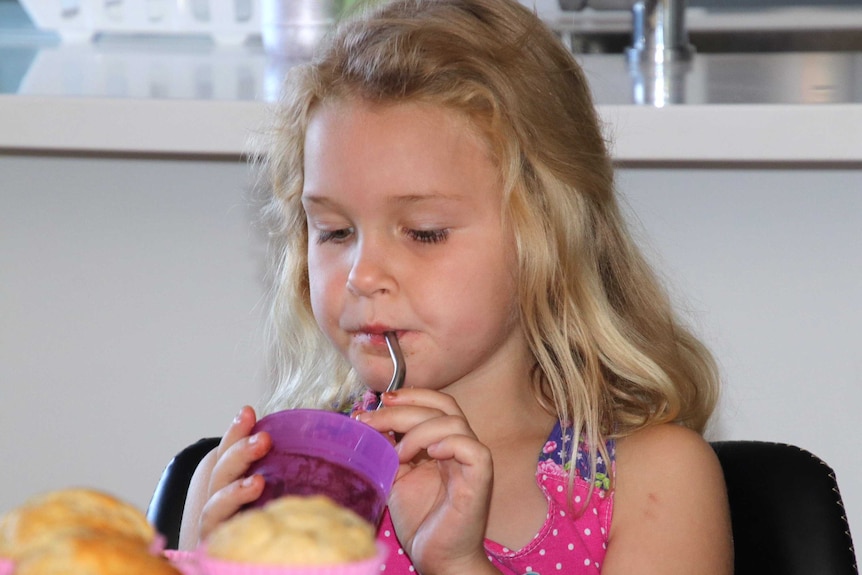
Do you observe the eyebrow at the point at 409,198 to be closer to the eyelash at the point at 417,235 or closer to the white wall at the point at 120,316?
the eyelash at the point at 417,235

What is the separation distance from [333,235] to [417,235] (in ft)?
0.27

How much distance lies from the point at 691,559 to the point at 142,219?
891 mm

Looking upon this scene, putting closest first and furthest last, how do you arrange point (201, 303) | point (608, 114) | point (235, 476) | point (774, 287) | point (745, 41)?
point (235, 476), point (608, 114), point (774, 287), point (201, 303), point (745, 41)

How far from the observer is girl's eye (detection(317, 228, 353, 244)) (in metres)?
0.96

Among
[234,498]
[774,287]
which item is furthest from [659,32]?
[234,498]

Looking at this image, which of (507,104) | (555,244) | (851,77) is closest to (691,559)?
(555,244)

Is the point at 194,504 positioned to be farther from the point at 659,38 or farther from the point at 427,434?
the point at 659,38

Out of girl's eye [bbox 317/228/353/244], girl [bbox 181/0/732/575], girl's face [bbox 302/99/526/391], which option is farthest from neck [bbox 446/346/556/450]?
girl's eye [bbox 317/228/353/244]

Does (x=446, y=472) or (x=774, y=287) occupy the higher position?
(x=446, y=472)

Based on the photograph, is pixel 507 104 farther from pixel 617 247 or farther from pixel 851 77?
pixel 851 77

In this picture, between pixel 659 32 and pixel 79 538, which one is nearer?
pixel 79 538

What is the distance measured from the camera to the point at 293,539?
35cm

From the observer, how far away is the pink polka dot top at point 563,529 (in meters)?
1.01

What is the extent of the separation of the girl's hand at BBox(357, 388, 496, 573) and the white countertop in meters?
0.42
